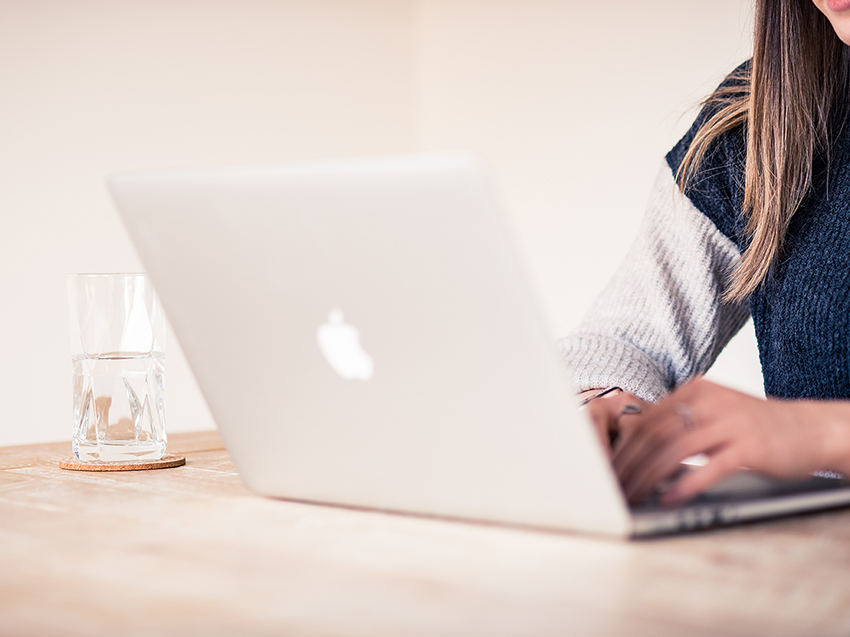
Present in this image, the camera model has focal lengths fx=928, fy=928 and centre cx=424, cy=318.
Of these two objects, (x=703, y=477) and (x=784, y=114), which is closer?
(x=703, y=477)

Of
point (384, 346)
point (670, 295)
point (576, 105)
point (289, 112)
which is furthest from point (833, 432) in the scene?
Result: point (289, 112)

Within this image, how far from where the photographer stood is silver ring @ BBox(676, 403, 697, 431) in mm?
588

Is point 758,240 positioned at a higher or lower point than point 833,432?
higher

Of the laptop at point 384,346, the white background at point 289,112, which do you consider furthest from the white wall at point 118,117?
the laptop at point 384,346

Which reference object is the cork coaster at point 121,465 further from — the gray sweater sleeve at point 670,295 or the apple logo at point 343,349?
the gray sweater sleeve at point 670,295

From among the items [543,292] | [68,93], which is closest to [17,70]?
[68,93]

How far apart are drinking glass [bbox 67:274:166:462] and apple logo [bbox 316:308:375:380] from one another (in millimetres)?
378

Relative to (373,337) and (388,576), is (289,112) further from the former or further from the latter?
(388,576)

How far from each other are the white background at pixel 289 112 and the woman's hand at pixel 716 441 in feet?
6.24

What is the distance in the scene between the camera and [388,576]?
475 millimetres

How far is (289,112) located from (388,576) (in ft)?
9.87

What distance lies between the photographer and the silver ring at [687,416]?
0.59 meters

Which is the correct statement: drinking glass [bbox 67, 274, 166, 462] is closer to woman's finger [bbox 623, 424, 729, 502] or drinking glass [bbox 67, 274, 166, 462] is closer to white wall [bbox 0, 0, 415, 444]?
woman's finger [bbox 623, 424, 729, 502]

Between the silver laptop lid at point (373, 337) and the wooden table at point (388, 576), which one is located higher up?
the silver laptop lid at point (373, 337)
